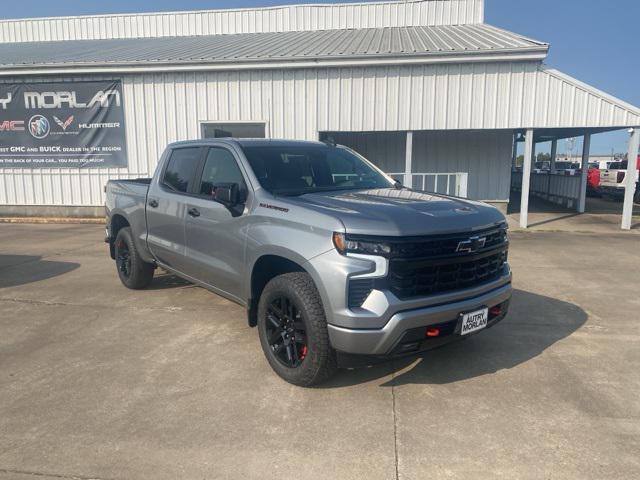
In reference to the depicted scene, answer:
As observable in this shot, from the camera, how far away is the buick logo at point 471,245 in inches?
130

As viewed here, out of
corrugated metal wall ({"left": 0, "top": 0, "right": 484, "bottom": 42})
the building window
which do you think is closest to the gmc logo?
the building window

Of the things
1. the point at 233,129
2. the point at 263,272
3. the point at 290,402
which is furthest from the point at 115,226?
the point at 233,129

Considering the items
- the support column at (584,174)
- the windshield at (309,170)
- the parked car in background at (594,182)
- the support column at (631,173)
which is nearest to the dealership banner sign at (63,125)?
the windshield at (309,170)

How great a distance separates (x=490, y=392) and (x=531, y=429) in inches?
19.2

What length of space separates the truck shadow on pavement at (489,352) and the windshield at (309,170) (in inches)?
64.1

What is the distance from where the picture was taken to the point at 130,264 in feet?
20.0

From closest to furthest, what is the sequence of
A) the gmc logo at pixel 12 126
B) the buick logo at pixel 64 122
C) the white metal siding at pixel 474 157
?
the buick logo at pixel 64 122, the gmc logo at pixel 12 126, the white metal siding at pixel 474 157

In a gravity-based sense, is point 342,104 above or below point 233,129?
above

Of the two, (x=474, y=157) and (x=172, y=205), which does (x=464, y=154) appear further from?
(x=172, y=205)

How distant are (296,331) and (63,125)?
41.4 ft

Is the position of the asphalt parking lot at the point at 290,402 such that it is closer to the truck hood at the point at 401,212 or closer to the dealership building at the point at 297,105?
the truck hood at the point at 401,212

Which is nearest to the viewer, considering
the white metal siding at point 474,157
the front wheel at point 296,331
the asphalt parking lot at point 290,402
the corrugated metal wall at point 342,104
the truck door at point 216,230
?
the asphalt parking lot at point 290,402

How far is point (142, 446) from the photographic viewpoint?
2875mm

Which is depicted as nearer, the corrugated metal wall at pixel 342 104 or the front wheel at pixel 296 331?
the front wheel at pixel 296 331
